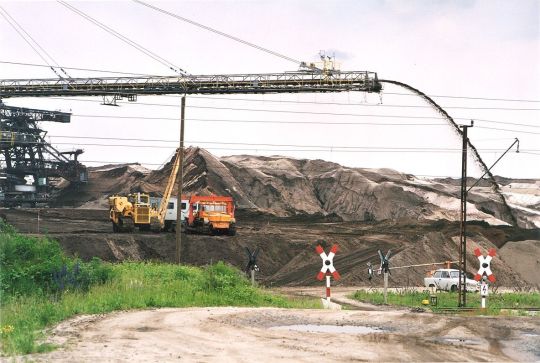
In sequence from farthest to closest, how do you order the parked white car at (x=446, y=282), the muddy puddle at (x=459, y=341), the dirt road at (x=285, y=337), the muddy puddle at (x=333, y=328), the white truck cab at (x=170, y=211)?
the white truck cab at (x=170, y=211) < the parked white car at (x=446, y=282) < the muddy puddle at (x=333, y=328) < the muddy puddle at (x=459, y=341) < the dirt road at (x=285, y=337)

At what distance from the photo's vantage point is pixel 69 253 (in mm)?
52594

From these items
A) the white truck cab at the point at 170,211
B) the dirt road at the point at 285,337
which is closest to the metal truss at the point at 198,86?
the white truck cab at the point at 170,211

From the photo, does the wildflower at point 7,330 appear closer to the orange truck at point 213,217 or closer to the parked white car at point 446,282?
the parked white car at point 446,282

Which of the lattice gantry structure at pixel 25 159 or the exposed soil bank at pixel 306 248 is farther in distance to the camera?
the lattice gantry structure at pixel 25 159

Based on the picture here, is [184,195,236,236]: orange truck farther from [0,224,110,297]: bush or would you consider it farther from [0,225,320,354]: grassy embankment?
[0,224,110,297]: bush

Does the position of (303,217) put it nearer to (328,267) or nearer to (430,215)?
(430,215)

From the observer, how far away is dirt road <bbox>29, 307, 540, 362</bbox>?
42.5ft

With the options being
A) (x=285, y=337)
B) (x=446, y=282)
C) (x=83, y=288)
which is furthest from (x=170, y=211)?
(x=285, y=337)

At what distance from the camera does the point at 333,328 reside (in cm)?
1730

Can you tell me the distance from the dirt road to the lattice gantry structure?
74.3 meters

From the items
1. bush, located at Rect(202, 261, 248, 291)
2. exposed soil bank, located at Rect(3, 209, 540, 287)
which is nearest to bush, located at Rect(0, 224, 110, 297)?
bush, located at Rect(202, 261, 248, 291)

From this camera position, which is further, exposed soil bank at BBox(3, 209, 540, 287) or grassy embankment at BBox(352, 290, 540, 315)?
exposed soil bank at BBox(3, 209, 540, 287)

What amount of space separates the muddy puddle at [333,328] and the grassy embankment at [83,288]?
17.1 ft

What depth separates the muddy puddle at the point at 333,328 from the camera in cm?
1659
